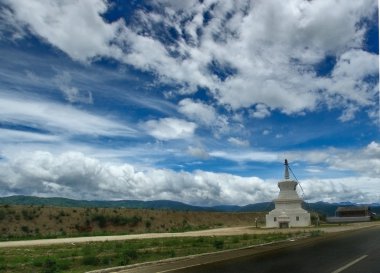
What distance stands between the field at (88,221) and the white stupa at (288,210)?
10903 mm

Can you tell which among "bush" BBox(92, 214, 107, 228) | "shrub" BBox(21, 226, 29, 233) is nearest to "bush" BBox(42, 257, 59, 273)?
"shrub" BBox(21, 226, 29, 233)

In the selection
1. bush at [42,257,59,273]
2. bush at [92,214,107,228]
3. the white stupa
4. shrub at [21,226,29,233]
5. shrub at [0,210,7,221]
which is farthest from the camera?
bush at [92,214,107,228]

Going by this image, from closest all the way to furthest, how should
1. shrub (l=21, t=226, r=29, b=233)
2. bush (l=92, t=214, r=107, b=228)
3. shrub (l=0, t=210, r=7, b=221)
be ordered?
shrub (l=21, t=226, r=29, b=233) → shrub (l=0, t=210, r=7, b=221) → bush (l=92, t=214, r=107, b=228)

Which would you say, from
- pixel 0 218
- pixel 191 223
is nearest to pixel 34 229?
pixel 0 218

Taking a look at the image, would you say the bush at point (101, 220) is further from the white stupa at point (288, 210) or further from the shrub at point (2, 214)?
the white stupa at point (288, 210)

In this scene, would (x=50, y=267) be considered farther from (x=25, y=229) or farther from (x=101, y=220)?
(x=101, y=220)

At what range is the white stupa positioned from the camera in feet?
189

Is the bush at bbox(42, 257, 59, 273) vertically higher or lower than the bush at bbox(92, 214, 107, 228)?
lower

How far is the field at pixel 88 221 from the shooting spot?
59.4 metres

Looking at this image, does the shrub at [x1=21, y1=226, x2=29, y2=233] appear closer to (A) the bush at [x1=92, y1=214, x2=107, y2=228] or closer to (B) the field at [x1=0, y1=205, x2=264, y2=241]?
(B) the field at [x1=0, y1=205, x2=264, y2=241]

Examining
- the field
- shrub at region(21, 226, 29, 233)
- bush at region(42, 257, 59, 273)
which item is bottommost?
bush at region(42, 257, 59, 273)

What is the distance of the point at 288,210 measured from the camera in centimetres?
5844

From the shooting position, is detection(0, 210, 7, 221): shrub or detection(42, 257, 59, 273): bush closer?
detection(42, 257, 59, 273): bush

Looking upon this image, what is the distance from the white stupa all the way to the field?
10.9 m
